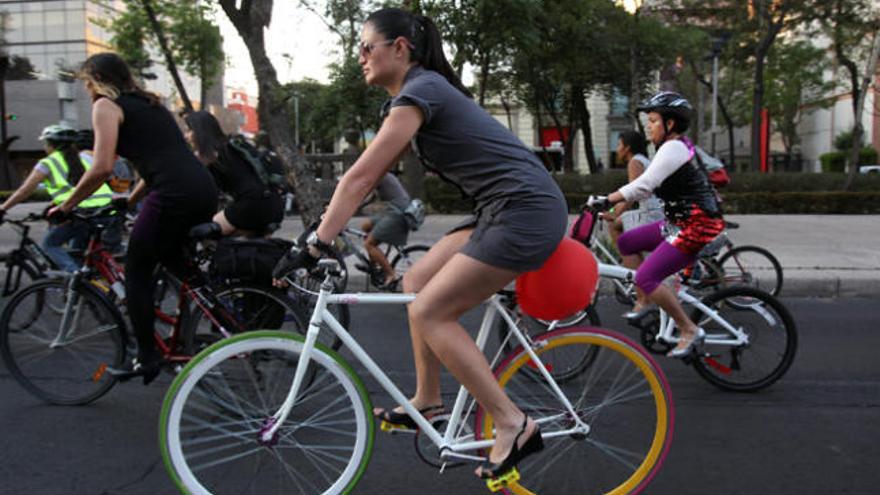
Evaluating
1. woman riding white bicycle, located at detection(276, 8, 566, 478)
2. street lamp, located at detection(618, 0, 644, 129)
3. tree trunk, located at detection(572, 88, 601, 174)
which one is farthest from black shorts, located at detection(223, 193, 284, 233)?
tree trunk, located at detection(572, 88, 601, 174)

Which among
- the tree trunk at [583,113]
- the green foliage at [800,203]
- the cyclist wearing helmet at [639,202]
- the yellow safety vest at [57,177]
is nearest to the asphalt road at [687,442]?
the cyclist wearing helmet at [639,202]

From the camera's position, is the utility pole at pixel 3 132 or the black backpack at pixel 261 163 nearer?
the black backpack at pixel 261 163

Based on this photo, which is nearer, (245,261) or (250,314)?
(245,261)

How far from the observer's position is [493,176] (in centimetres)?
257

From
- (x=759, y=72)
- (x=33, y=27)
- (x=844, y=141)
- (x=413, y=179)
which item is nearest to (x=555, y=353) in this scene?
(x=413, y=179)

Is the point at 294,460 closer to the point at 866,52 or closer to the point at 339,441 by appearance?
the point at 339,441

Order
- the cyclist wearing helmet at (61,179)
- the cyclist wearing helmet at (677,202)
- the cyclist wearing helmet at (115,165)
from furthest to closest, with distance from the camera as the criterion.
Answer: the cyclist wearing helmet at (115,165) → the cyclist wearing helmet at (61,179) → the cyclist wearing helmet at (677,202)

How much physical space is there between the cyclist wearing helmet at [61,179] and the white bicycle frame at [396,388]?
3764 millimetres

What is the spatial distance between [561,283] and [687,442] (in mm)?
1499

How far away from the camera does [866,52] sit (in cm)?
2358

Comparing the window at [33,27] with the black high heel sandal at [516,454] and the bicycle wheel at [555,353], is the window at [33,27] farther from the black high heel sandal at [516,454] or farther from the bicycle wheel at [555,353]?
the black high heel sandal at [516,454]

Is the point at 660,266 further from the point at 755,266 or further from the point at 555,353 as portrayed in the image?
the point at 755,266

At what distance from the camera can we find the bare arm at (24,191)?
486cm

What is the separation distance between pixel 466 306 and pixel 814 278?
6539 millimetres
